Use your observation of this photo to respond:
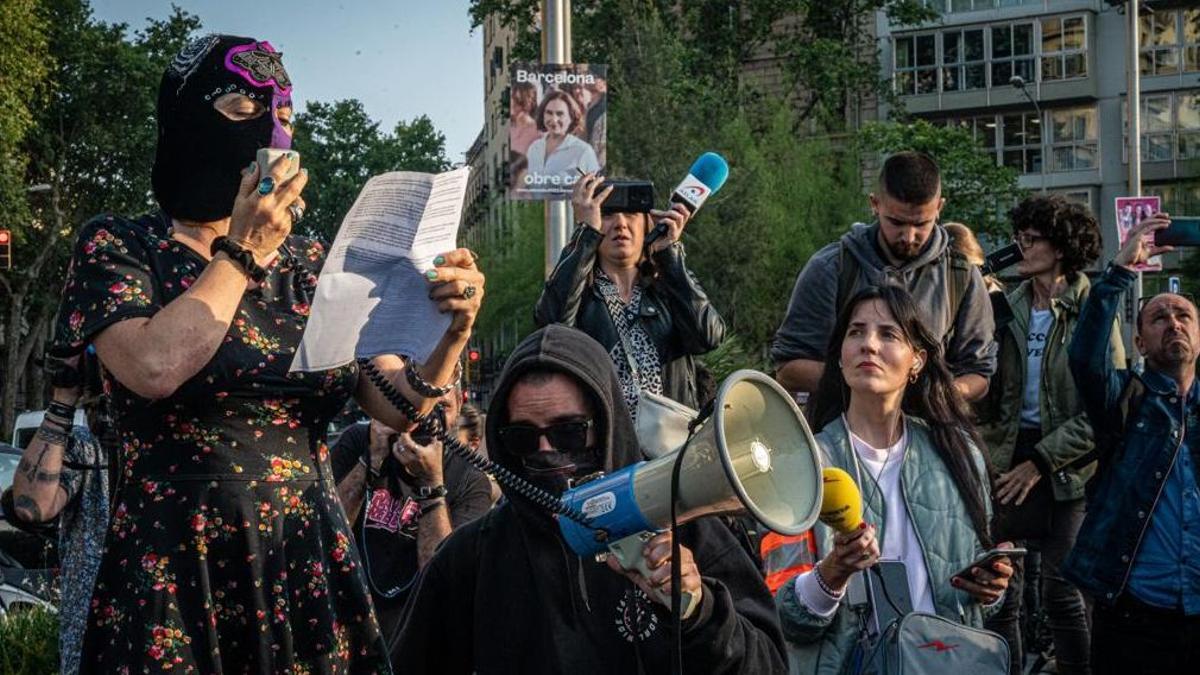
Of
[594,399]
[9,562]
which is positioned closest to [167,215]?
[594,399]

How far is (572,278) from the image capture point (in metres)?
5.96

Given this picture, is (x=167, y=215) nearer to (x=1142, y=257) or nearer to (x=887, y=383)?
(x=887, y=383)

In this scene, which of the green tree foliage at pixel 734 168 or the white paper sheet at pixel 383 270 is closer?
the white paper sheet at pixel 383 270

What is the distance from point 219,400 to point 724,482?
1.01m

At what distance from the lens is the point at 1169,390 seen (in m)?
6.05

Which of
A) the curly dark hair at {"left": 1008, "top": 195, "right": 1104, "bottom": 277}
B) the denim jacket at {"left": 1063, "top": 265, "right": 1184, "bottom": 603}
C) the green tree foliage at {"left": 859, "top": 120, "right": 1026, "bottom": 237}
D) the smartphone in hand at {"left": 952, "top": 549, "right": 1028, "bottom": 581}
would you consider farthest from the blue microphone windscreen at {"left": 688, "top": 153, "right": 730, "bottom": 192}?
the green tree foliage at {"left": 859, "top": 120, "right": 1026, "bottom": 237}

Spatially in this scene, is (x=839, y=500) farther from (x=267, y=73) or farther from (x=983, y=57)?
(x=983, y=57)

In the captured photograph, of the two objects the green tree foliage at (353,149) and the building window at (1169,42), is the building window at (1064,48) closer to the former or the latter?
the building window at (1169,42)

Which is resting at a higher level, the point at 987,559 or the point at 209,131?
the point at 209,131

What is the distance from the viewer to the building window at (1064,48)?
168 feet

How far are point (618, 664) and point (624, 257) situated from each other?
322cm

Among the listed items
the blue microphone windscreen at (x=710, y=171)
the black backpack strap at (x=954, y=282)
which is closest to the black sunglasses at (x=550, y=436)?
the black backpack strap at (x=954, y=282)

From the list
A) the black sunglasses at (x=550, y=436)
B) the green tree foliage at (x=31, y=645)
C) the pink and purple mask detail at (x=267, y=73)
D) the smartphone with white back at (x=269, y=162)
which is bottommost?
the green tree foliage at (x=31, y=645)

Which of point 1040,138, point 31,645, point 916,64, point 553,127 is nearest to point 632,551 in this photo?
point 31,645
